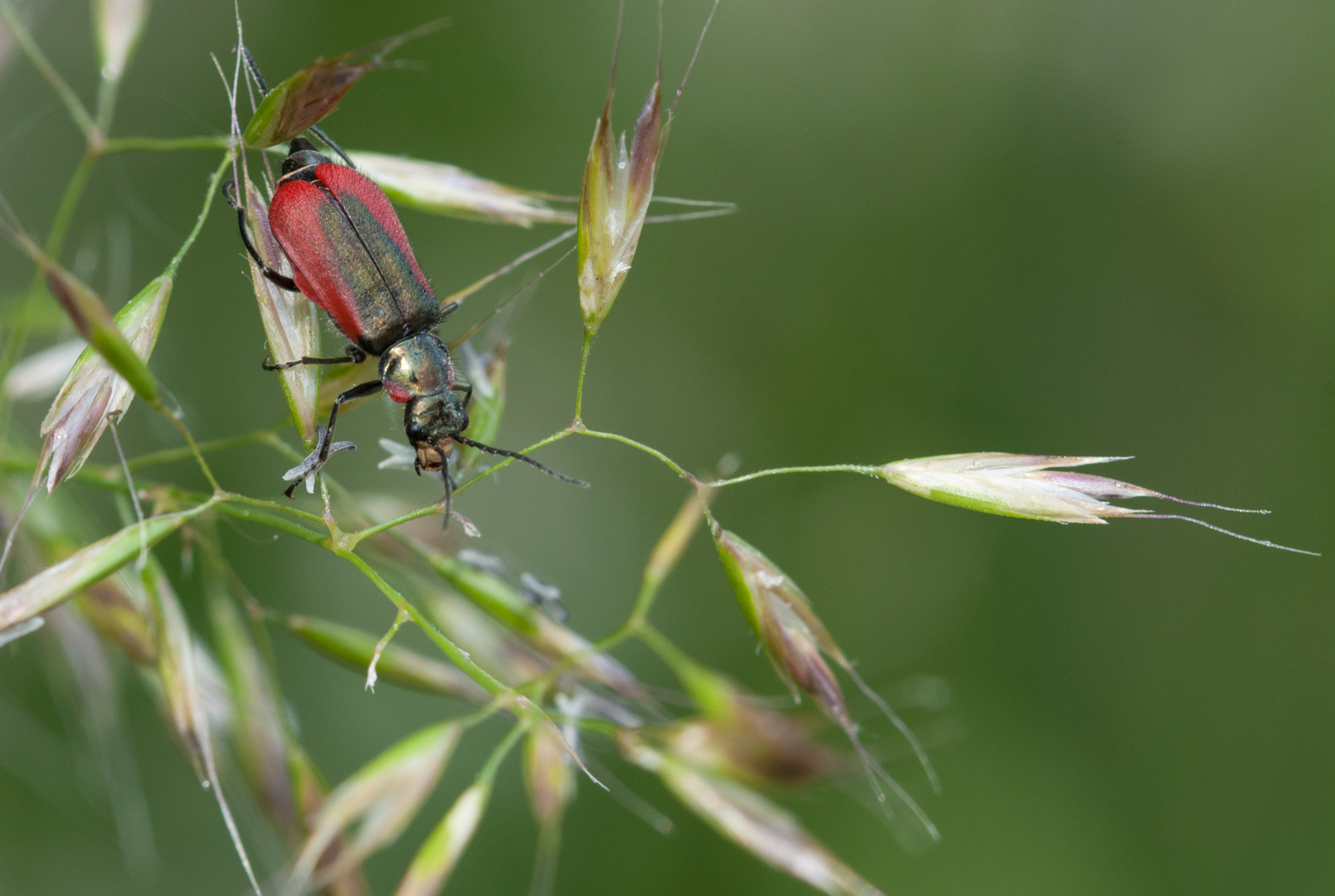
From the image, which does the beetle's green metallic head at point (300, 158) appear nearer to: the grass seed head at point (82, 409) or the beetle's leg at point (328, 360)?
the beetle's leg at point (328, 360)

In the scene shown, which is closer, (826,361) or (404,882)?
(404,882)

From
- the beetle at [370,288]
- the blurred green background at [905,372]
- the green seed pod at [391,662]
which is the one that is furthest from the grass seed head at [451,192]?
the blurred green background at [905,372]

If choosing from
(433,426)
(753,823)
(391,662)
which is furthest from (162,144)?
(753,823)

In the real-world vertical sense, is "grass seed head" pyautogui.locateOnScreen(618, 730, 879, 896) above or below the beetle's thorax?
below

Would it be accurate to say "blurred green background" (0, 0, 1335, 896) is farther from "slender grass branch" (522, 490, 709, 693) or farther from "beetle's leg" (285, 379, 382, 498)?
"beetle's leg" (285, 379, 382, 498)

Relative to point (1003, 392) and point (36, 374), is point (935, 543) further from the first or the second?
point (36, 374)

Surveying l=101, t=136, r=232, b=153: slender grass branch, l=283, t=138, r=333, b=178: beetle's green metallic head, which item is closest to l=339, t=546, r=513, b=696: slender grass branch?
l=101, t=136, r=232, b=153: slender grass branch

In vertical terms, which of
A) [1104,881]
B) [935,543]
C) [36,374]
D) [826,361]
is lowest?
[1104,881]

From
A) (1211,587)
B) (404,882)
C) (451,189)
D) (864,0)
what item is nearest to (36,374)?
(451,189)
